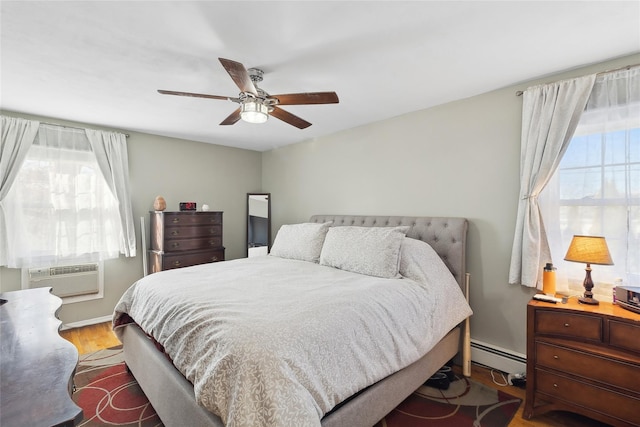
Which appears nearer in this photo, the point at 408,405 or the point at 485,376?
the point at 408,405

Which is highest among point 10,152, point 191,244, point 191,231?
point 10,152

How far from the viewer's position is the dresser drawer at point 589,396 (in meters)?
1.62

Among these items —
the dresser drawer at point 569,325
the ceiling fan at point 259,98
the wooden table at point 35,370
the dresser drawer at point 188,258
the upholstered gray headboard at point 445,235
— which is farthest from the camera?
the dresser drawer at point 188,258

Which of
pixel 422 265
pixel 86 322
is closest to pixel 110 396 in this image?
pixel 86 322

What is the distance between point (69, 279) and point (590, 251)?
4.91m

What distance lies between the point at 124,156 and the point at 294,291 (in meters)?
3.13

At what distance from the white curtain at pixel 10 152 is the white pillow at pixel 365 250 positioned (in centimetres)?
328

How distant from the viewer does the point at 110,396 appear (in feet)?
7.12

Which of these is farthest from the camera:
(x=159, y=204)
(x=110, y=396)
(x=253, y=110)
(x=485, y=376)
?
(x=159, y=204)

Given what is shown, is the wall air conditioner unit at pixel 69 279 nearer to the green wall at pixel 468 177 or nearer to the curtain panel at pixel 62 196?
the curtain panel at pixel 62 196

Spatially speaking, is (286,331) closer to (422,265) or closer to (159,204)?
(422,265)

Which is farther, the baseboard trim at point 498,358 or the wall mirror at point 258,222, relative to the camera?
the wall mirror at point 258,222

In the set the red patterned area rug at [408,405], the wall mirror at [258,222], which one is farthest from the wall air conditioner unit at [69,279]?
the wall mirror at [258,222]

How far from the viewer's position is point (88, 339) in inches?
125
